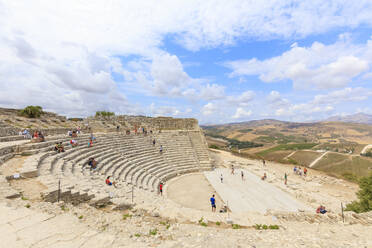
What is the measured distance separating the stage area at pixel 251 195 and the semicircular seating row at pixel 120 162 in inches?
180

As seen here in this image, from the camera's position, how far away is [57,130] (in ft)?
62.1

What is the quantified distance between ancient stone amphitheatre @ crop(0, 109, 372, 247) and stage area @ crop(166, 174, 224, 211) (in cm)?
9

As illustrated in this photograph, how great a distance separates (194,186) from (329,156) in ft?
153

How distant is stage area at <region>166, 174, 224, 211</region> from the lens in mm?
12312

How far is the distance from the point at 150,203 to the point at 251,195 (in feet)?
30.5

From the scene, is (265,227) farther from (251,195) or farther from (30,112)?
(30,112)

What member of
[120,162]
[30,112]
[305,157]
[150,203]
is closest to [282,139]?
[305,157]

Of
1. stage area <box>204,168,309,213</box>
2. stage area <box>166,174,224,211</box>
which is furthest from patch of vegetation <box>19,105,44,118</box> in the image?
stage area <box>204,168,309,213</box>

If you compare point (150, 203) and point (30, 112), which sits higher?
point (30, 112)

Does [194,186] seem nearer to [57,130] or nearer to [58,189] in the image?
[58,189]

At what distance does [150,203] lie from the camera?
27.5 ft

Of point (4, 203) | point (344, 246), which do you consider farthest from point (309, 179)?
point (4, 203)

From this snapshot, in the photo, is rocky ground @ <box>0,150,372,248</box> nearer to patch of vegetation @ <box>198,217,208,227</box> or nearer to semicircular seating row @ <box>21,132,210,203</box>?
patch of vegetation @ <box>198,217,208,227</box>

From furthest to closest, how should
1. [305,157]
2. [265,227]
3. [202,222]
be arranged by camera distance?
[305,157]
[265,227]
[202,222]
